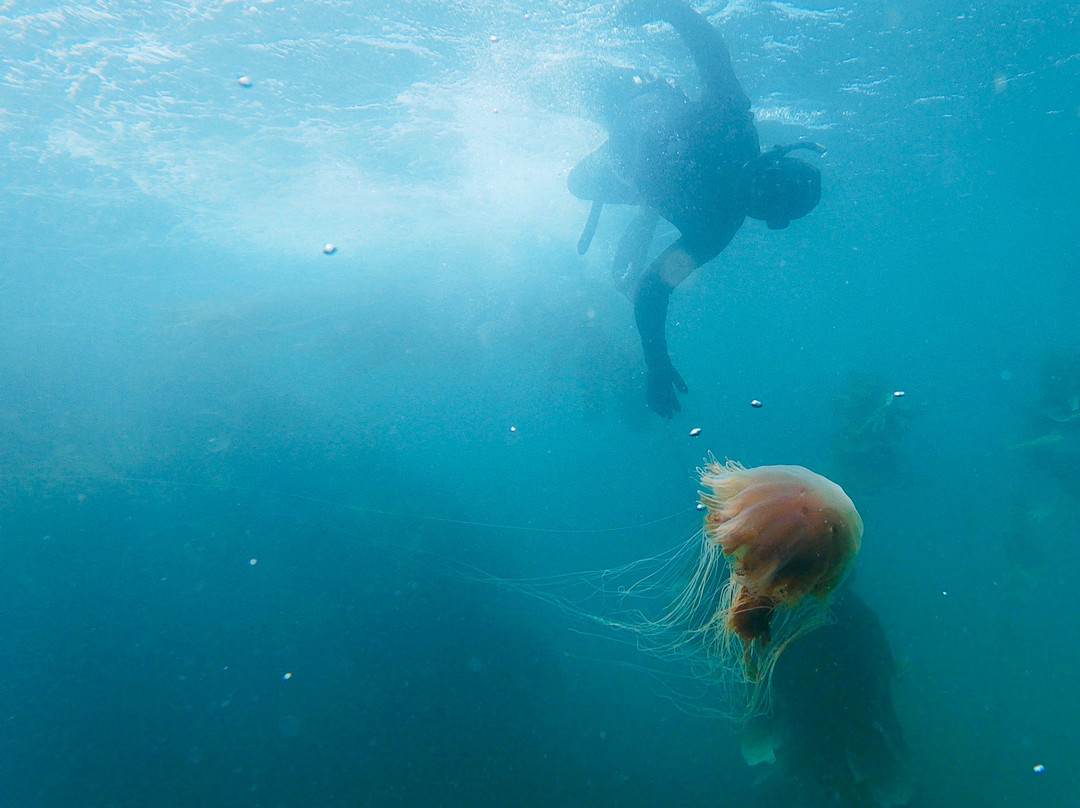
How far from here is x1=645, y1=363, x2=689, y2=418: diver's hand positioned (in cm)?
550

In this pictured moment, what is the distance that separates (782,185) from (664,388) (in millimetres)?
2463

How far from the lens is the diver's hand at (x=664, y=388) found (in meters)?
5.50

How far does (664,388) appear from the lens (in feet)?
18.2

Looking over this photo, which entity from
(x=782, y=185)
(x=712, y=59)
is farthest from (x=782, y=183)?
(x=712, y=59)

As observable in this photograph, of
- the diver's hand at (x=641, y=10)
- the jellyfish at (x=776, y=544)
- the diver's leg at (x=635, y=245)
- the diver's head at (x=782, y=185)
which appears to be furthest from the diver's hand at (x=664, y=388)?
the diver's hand at (x=641, y=10)

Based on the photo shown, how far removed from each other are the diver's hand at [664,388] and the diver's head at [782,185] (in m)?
2.01

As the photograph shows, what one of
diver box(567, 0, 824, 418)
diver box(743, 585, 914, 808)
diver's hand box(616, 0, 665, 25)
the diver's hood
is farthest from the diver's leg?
diver box(743, 585, 914, 808)

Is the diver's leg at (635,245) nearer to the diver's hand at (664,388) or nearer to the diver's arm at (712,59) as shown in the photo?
the diver's arm at (712,59)

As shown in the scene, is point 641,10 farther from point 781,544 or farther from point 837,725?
point 837,725

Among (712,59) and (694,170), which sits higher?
(712,59)

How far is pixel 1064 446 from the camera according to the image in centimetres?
1096

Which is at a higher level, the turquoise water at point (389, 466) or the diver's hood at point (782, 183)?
the diver's hood at point (782, 183)

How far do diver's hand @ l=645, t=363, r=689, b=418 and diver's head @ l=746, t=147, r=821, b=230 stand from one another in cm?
201

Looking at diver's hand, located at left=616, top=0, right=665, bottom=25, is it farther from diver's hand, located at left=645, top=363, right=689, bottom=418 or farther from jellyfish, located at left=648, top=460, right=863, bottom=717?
jellyfish, located at left=648, top=460, right=863, bottom=717
